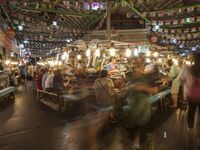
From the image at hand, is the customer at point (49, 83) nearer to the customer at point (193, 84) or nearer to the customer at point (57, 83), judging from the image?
the customer at point (57, 83)

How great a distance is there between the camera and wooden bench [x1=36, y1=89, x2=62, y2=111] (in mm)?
12867

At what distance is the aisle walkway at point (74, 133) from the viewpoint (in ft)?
22.7

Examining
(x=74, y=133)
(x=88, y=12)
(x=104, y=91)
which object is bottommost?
(x=74, y=133)

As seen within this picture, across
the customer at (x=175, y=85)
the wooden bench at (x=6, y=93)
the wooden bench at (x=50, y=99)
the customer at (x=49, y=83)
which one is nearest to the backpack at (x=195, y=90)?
the customer at (x=175, y=85)

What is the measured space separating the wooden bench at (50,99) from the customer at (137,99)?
6828 mm

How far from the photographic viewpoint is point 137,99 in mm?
6066

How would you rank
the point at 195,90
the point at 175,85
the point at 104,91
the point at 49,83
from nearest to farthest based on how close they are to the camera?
the point at 195,90
the point at 104,91
the point at 175,85
the point at 49,83

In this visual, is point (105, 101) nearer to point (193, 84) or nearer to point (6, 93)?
point (193, 84)

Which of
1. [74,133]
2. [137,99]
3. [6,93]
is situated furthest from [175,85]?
[6,93]

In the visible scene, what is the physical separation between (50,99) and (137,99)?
9633 millimetres

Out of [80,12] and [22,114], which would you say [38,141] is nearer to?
[22,114]

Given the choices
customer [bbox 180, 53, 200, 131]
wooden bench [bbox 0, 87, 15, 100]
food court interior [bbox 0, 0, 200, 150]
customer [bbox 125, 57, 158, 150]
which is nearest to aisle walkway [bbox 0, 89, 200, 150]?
food court interior [bbox 0, 0, 200, 150]

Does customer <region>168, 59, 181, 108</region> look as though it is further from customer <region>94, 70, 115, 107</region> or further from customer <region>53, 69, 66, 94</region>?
customer <region>53, 69, 66, 94</region>

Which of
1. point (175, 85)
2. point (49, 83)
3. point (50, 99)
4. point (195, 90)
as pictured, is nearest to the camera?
point (195, 90)
